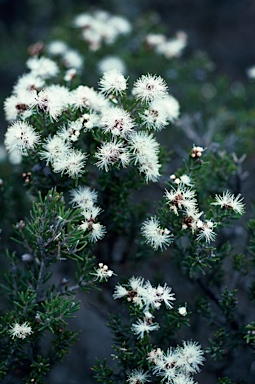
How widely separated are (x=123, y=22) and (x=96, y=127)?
1.60 metres

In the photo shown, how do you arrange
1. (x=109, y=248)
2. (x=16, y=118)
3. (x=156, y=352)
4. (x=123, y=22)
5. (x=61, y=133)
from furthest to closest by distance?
(x=123, y=22) < (x=109, y=248) < (x=16, y=118) < (x=61, y=133) < (x=156, y=352)

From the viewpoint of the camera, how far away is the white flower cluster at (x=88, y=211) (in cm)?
188

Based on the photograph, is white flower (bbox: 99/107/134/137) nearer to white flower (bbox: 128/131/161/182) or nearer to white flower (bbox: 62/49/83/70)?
white flower (bbox: 128/131/161/182)

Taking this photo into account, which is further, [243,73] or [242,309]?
[243,73]

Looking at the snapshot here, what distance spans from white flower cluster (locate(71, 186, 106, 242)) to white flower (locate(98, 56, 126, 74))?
118 centimetres

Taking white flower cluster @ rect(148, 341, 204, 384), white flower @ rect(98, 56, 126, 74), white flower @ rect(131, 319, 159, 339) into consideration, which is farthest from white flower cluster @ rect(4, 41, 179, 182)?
white flower @ rect(98, 56, 126, 74)

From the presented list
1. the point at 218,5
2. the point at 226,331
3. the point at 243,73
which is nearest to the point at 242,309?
the point at 226,331

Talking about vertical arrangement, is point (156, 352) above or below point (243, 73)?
below

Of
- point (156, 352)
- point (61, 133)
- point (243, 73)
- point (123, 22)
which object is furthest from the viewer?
point (243, 73)

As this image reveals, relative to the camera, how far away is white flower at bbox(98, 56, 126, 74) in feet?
9.79

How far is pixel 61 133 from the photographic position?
1.94 m

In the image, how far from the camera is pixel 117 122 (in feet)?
6.12

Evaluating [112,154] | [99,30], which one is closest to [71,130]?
[112,154]

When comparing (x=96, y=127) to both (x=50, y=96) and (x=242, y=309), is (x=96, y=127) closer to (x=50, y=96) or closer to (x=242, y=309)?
(x=50, y=96)
